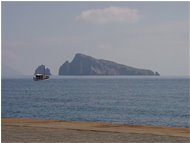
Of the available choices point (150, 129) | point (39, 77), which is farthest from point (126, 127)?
point (39, 77)

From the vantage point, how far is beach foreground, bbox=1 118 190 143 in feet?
36.4

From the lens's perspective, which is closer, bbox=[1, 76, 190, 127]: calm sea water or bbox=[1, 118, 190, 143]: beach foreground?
bbox=[1, 118, 190, 143]: beach foreground

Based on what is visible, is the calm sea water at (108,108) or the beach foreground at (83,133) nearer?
the beach foreground at (83,133)

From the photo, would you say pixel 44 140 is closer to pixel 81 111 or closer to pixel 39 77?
pixel 81 111

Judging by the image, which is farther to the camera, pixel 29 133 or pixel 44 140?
pixel 29 133

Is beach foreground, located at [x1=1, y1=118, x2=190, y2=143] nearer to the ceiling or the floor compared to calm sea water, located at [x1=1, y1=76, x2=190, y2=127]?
nearer to the ceiling

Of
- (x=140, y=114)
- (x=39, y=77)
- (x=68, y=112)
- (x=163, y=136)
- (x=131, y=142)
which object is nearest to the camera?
(x=131, y=142)

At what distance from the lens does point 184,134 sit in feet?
40.1

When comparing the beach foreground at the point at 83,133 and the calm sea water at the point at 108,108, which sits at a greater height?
the beach foreground at the point at 83,133

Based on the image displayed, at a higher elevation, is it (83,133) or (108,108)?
(83,133)

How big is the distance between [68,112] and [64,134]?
1550 inches

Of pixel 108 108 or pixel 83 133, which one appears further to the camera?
pixel 108 108

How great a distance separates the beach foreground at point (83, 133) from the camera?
1110cm

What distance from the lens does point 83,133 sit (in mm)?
12359
